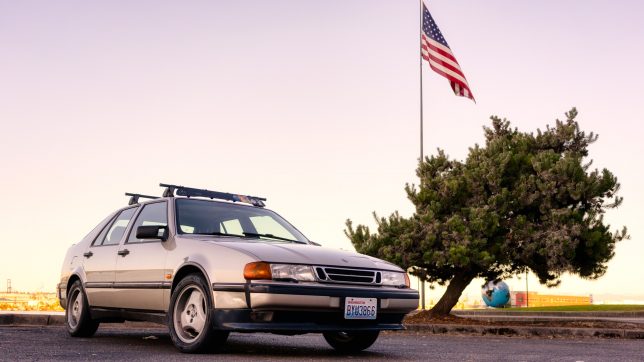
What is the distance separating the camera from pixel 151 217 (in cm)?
852

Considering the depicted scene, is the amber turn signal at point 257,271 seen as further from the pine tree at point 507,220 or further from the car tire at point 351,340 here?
the pine tree at point 507,220

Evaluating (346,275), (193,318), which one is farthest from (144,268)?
(346,275)

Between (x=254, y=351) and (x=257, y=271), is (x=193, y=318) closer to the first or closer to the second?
(x=254, y=351)

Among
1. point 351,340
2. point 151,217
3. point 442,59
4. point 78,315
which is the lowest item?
point 351,340

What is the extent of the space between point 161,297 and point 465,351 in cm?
340

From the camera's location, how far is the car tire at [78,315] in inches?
357

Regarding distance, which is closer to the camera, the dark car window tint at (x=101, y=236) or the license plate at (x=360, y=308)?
the license plate at (x=360, y=308)

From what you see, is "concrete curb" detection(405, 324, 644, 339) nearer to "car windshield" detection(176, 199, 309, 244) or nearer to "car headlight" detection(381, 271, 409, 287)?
"car windshield" detection(176, 199, 309, 244)

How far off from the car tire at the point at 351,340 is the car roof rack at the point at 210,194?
1.76 metres

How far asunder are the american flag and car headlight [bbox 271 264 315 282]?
16452 millimetres

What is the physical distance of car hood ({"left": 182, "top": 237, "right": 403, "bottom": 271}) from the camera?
693 centimetres

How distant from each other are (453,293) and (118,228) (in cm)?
1056

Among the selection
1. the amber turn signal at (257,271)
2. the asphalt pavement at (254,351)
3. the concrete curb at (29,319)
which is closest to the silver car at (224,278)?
the amber turn signal at (257,271)

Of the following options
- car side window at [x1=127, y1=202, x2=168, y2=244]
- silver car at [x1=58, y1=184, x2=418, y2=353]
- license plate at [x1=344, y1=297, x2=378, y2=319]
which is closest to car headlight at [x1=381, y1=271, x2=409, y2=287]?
silver car at [x1=58, y1=184, x2=418, y2=353]
